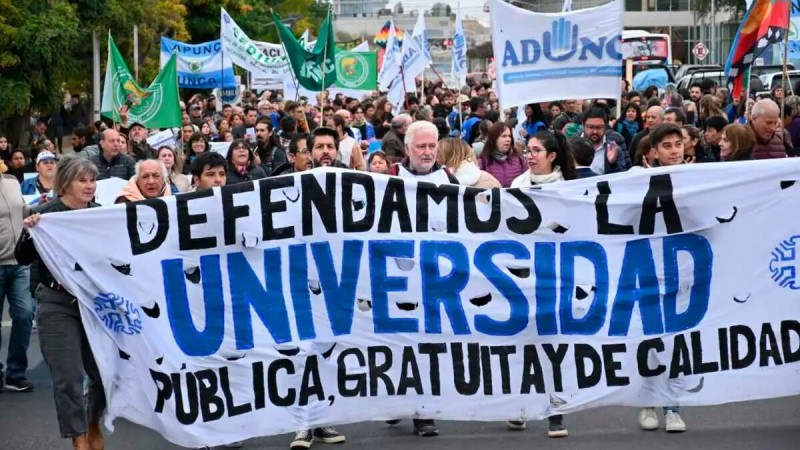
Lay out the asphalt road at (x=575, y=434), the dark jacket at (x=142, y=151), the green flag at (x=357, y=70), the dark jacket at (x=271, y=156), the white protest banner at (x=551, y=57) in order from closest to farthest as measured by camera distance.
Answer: the asphalt road at (x=575, y=434), the white protest banner at (x=551, y=57), the dark jacket at (x=271, y=156), the dark jacket at (x=142, y=151), the green flag at (x=357, y=70)

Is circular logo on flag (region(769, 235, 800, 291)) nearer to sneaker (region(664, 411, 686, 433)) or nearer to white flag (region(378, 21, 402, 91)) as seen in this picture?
sneaker (region(664, 411, 686, 433))

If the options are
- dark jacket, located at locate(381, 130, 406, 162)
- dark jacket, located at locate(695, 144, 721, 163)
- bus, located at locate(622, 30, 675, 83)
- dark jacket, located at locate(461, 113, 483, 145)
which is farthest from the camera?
bus, located at locate(622, 30, 675, 83)

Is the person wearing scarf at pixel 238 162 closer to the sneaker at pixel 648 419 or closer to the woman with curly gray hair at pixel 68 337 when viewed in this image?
the woman with curly gray hair at pixel 68 337

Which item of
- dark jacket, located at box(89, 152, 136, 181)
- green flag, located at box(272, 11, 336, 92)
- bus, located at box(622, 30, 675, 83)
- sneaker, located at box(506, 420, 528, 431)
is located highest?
bus, located at box(622, 30, 675, 83)

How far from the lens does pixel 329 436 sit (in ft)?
24.9

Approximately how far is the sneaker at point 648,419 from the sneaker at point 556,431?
0.44m

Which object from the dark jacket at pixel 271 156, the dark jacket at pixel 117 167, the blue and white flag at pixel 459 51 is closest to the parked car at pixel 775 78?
the blue and white flag at pixel 459 51

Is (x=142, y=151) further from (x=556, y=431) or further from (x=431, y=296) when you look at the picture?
(x=556, y=431)

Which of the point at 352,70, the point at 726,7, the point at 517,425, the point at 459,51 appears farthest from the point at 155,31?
the point at 726,7

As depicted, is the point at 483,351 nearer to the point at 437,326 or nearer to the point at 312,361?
the point at 437,326

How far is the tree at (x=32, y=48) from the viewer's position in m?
20.4

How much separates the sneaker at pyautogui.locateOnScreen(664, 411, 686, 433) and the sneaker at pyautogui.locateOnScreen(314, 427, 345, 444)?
1.75m

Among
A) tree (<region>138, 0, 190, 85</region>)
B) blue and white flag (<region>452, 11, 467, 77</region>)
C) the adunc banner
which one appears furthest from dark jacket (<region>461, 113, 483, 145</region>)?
tree (<region>138, 0, 190, 85</region>)

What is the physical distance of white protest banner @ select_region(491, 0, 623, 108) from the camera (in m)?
10.7
